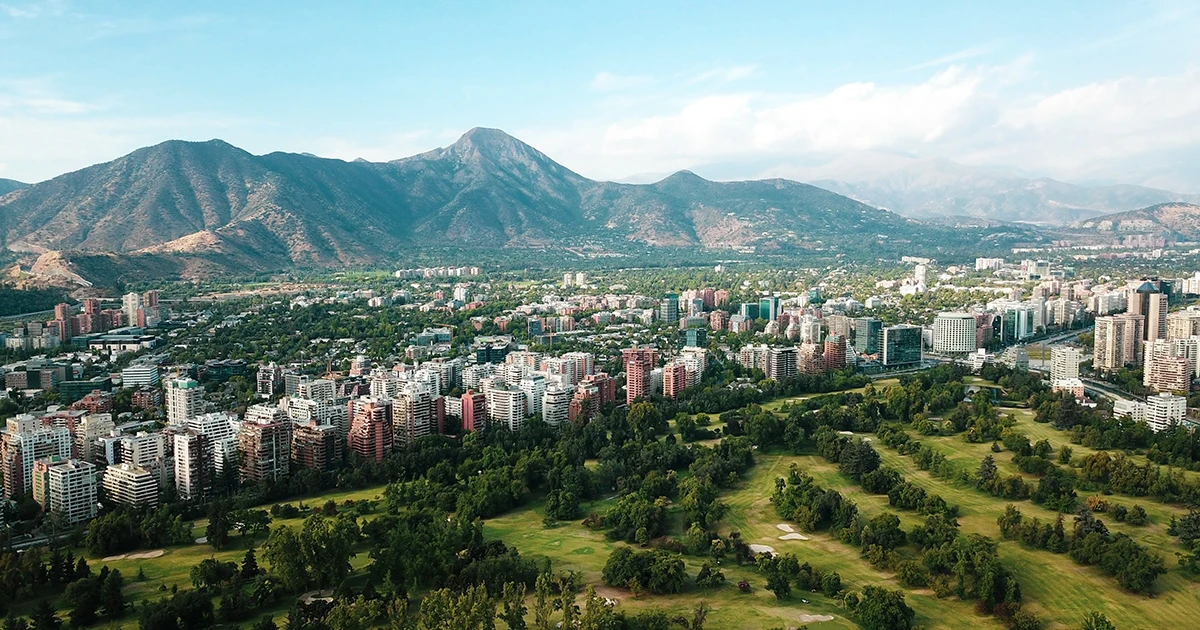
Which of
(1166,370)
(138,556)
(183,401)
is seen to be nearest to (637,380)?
(183,401)

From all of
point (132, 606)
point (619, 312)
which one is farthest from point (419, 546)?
point (619, 312)

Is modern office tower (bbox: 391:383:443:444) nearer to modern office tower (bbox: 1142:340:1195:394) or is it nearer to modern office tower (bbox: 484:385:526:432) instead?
modern office tower (bbox: 484:385:526:432)

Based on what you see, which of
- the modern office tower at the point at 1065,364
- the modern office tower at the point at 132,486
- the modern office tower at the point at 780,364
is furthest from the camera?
the modern office tower at the point at 780,364

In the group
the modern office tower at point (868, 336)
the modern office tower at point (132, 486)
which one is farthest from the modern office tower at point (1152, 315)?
the modern office tower at point (132, 486)

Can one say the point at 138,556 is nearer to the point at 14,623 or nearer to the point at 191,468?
the point at 14,623

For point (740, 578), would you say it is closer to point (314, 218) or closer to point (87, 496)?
point (87, 496)

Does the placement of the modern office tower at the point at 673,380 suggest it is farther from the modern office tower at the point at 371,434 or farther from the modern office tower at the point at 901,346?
the modern office tower at the point at 901,346
